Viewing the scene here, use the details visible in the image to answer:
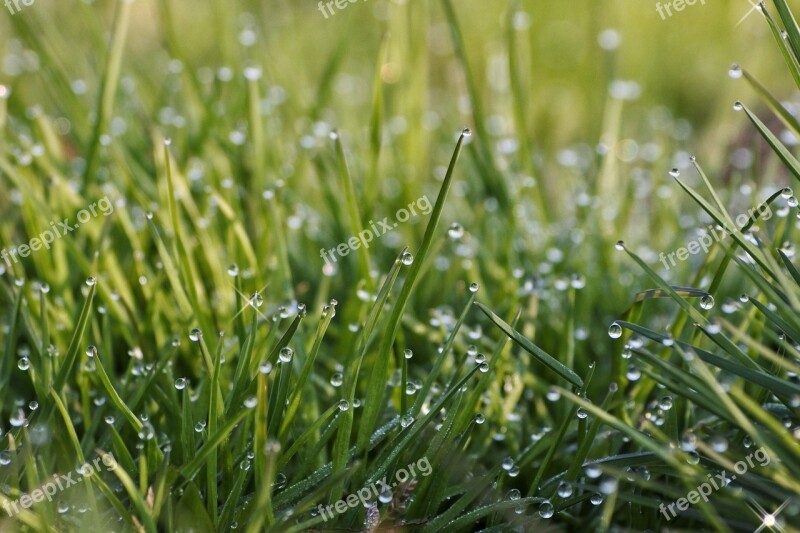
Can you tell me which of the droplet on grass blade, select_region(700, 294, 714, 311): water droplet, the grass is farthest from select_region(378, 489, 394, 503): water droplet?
select_region(700, 294, 714, 311): water droplet

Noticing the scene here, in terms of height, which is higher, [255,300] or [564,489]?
[255,300]

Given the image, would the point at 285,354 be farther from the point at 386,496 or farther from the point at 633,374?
the point at 633,374

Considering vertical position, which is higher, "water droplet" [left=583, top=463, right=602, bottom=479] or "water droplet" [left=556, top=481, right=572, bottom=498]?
"water droplet" [left=583, top=463, right=602, bottom=479]

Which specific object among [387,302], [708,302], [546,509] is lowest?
[546,509]

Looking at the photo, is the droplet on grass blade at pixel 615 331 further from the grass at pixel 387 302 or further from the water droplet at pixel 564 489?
the water droplet at pixel 564 489

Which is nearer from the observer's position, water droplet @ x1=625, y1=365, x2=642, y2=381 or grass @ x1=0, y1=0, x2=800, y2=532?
grass @ x1=0, y1=0, x2=800, y2=532

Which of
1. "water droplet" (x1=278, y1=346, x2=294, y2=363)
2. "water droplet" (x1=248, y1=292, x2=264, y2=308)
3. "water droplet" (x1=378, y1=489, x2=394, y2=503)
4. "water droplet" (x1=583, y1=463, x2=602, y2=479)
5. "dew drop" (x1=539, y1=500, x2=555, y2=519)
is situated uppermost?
"water droplet" (x1=248, y1=292, x2=264, y2=308)

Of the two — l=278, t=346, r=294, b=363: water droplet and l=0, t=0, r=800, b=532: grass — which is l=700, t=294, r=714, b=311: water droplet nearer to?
l=0, t=0, r=800, b=532: grass

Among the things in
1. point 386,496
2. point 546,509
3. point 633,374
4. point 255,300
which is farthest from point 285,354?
point 633,374

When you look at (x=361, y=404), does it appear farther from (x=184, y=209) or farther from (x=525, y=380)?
(x=184, y=209)
